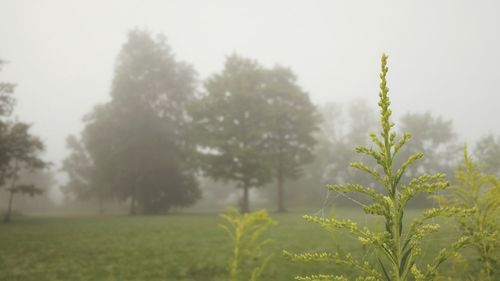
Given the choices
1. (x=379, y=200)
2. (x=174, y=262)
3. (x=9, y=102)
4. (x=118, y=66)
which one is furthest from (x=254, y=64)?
(x=379, y=200)

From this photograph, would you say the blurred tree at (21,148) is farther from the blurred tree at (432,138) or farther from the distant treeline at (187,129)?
the blurred tree at (432,138)

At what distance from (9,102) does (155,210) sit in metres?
17.0

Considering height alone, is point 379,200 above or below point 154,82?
below

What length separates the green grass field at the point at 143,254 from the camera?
9703mm

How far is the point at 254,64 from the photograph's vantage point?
3634cm

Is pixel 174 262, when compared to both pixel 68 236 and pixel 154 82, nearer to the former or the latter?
pixel 68 236

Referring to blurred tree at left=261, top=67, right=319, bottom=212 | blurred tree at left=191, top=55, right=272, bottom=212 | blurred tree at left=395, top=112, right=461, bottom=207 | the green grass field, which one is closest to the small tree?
the green grass field

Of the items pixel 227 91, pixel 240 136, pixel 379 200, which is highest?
pixel 227 91

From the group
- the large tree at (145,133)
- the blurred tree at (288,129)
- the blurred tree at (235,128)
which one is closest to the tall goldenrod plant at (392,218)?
the blurred tree at (235,128)

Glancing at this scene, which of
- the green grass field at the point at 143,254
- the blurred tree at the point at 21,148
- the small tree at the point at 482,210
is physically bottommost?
the green grass field at the point at 143,254

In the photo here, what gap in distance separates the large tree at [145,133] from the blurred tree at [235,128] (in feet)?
11.2

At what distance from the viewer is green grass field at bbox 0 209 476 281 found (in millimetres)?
9703

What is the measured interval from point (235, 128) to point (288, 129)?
7.09 m

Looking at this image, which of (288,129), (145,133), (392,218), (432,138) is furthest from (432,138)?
(392,218)
